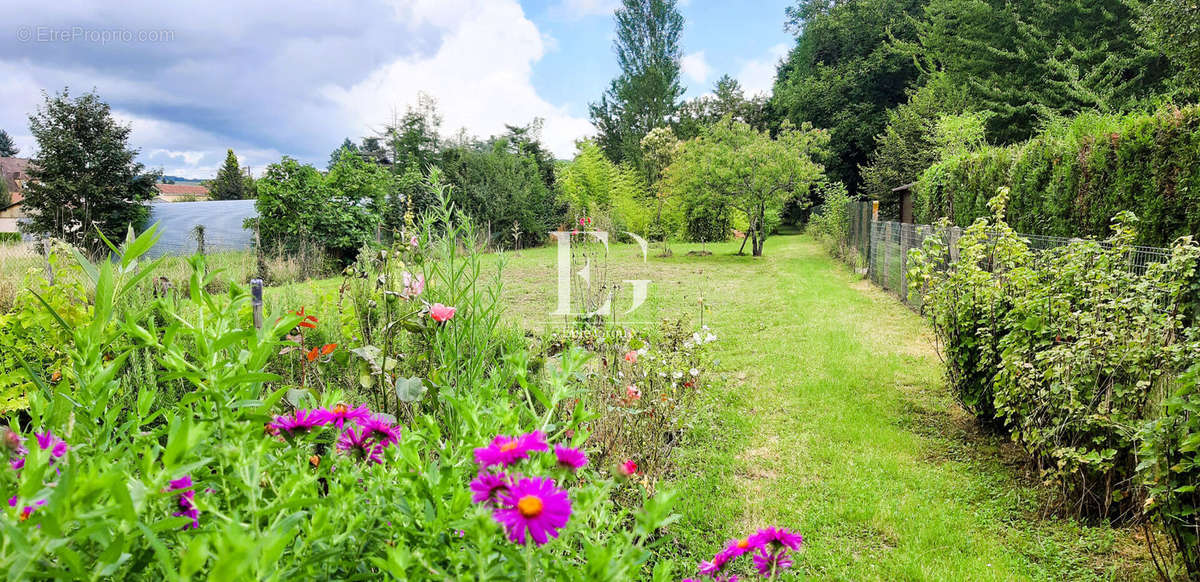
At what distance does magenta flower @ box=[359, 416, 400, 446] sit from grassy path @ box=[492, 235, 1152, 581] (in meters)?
1.56

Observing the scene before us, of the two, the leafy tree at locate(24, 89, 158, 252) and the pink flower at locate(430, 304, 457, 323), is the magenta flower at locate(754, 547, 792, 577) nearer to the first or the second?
the pink flower at locate(430, 304, 457, 323)

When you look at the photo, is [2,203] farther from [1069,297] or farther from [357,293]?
[1069,297]

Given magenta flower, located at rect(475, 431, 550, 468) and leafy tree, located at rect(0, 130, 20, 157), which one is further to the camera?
leafy tree, located at rect(0, 130, 20, 157)

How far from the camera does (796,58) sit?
3183 cm

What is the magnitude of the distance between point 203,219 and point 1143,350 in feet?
50.5

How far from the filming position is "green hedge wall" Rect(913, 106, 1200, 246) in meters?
4.55

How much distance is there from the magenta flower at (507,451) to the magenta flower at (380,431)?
28cm

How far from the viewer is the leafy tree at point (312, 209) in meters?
11.2

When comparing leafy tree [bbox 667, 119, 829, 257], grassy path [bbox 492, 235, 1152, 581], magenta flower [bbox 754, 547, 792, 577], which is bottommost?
grassy path [bbox 492, 235, 1152, 581]

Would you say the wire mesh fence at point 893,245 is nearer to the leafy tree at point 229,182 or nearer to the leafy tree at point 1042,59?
the leafy tree at point 1042,59

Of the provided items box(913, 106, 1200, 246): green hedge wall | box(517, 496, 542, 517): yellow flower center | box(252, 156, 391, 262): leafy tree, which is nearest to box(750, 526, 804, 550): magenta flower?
box(517, 496, 542, 517): yellow flower center

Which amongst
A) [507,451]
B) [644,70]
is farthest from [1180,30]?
[644,70]

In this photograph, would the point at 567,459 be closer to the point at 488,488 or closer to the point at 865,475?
the point at 488,488

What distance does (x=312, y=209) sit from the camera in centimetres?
1141
